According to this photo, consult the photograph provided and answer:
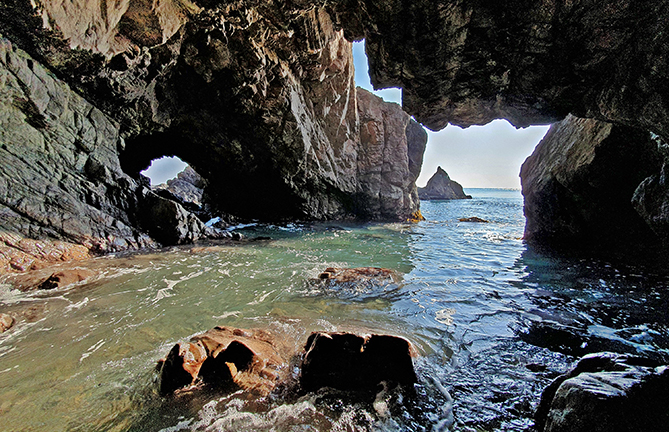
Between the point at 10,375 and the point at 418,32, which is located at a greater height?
the point at 418,32

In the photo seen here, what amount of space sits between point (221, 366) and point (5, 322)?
3988 mm

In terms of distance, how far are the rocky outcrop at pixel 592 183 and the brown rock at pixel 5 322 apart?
13.1 metres

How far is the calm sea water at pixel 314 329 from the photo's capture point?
97.3 inches

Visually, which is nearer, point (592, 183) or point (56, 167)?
point (592, 183)

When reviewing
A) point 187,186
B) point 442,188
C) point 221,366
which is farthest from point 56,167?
point 442,188

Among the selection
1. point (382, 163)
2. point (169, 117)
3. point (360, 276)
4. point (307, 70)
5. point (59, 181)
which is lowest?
point (360, 276)

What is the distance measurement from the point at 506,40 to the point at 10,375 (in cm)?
922

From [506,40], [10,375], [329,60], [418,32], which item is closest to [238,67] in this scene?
[329,60]

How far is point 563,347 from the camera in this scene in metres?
3.68

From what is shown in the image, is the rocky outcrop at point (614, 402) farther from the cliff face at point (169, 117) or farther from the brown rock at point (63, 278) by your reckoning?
the cliff face at point (169, 117)

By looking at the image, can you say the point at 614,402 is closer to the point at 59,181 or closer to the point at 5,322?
the point at 5,322

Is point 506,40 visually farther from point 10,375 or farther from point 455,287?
point 10,375

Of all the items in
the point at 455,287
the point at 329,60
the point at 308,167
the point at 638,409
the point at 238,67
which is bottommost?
Answer: the point at 455,287

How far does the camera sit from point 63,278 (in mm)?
5793
